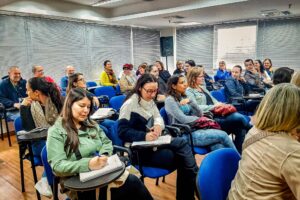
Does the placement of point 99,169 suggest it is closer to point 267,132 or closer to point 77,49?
point 267,132

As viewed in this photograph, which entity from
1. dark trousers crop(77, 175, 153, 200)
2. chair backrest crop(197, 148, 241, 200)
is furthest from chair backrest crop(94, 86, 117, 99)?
chair backrest crop(197, 148, 241, 200)

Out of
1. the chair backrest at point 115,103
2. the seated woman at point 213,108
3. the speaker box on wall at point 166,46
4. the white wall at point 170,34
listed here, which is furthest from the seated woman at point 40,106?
the white wall at point 170,34

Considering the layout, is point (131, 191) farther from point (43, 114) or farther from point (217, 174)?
point (43, 114)

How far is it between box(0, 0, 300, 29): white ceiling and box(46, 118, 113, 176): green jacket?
3.86 meters

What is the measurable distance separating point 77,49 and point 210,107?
435cm

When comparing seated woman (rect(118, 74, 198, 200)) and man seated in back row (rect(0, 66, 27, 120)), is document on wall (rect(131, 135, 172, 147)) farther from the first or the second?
man seated in back row (rect(0, 66, 27, 120))

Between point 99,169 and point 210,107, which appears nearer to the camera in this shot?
point 99,169

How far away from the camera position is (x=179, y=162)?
208 cm

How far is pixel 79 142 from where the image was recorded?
1715 millimetres

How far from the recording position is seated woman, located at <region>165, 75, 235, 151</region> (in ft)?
7.88

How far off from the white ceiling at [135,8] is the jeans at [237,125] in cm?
270

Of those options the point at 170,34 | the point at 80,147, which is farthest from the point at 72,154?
the point at 170,34

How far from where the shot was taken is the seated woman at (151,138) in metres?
2.04

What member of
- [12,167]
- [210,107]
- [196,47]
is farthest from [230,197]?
[196,47]
